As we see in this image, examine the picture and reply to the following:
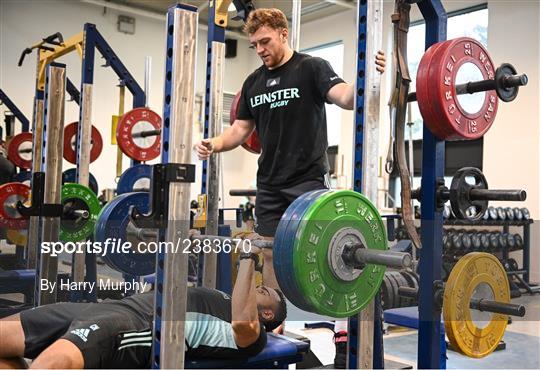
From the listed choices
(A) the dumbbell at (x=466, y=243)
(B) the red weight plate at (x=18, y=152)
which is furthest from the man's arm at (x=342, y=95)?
(B) the red weight plate at (x=18, y=152)

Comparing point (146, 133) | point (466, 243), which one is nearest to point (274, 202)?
point (146, 133)

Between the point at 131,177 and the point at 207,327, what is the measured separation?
240 centimetres

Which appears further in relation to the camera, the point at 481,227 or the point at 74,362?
the point at 481,227

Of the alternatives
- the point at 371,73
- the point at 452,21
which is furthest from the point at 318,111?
the point at 452,21

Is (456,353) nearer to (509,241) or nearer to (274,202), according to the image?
(274,202)

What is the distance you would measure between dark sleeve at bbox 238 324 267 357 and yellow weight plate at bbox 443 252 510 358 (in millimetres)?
610

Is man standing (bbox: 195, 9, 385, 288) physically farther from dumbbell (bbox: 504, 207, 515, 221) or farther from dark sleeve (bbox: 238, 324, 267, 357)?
dumbbell (bbox: 504, 207, 515, 221)

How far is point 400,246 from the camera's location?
145 inches

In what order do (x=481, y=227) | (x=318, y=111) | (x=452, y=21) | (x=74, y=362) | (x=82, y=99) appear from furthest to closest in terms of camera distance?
(x=452, y=21)
(x=481, y=227)
(x=82, y=99)
(x=318, y=111)
(x=74, y=362)

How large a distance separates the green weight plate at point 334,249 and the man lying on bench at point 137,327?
1.15 feet

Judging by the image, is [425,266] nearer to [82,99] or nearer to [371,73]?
[371,73]

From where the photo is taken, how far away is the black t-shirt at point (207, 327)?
1.95 m

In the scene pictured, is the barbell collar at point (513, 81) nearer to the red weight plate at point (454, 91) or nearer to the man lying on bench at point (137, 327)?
the red weight plate at point (454, 91)

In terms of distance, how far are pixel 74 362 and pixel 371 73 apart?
1294mm
